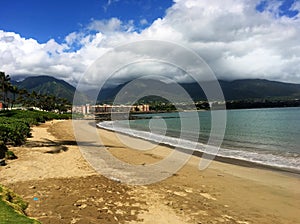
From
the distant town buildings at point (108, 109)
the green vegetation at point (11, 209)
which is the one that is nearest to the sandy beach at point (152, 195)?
the green vegetation at point (11, 209)

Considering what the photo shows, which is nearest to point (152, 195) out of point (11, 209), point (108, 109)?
point (11, 209)

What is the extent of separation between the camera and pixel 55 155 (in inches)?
609

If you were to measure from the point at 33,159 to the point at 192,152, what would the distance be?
1217 centimetres

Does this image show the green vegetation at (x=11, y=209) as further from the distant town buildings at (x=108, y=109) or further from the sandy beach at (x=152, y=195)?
the distant town buildings at (x=108, y=109)

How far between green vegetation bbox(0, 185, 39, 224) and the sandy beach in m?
0.39

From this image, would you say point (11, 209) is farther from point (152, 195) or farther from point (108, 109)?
point (108, 109)

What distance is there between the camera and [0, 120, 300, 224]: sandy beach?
7.08 meters

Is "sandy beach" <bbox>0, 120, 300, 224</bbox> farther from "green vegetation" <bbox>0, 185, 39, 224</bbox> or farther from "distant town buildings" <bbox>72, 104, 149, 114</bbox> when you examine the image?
"distant town buildings" <bbox>72, 104, 149, 114</bbox>

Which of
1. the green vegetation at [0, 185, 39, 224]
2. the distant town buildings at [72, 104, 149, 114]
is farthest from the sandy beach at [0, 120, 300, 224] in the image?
the distant town buildings at [72, 104, 149, 114]

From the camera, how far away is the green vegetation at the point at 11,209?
5.10 meters

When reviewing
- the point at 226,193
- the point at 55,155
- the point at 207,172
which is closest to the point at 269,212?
the point at 226,193

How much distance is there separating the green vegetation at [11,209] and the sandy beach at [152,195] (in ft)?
1.27

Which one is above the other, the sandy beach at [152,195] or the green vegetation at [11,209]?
the green vegetation at [11,209]

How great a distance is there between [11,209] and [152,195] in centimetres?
462
